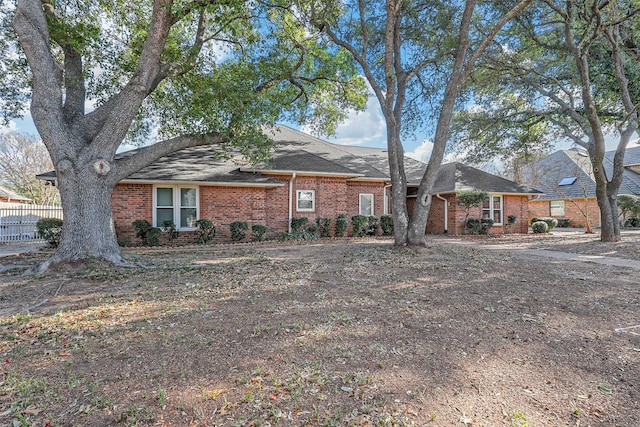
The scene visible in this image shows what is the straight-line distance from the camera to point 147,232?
11445 millimetres

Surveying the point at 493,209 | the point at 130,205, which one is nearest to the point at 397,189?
the point at 130,205

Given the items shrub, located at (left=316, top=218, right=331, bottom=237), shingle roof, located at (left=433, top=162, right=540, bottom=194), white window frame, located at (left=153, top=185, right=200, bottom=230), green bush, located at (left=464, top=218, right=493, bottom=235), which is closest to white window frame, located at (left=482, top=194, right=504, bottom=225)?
shingle roof, located at (left=433, top=162, right=540, bottom=194)

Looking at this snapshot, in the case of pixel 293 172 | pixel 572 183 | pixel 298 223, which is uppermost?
pixel 572 183

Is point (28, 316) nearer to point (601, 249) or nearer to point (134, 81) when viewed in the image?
point (134, 81)

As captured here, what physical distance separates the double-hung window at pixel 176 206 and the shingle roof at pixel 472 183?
39.2ft

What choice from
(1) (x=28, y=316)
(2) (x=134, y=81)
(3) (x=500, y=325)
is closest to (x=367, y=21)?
(2) (x=134, y=81)

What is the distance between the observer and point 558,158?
27062 mm

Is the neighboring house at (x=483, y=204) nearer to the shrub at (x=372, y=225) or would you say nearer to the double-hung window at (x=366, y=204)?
the double-hung window at (x=366, y=204)

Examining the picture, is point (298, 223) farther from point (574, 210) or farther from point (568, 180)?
point (568, 180)

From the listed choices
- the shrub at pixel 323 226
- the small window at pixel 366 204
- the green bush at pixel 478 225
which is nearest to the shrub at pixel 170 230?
the shrub at pixel 323 226

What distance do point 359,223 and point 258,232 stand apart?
4.67 meters

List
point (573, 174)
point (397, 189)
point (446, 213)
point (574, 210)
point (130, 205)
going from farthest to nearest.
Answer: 1. point (573, 174)
2. point (574, 210)
3. point (446, 213)
4. point (130, 205)
5. point (397, 189)

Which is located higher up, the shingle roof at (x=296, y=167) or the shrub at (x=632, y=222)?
the shingle roof at (x=296, y=167)

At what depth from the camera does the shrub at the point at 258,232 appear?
12.9 meters
